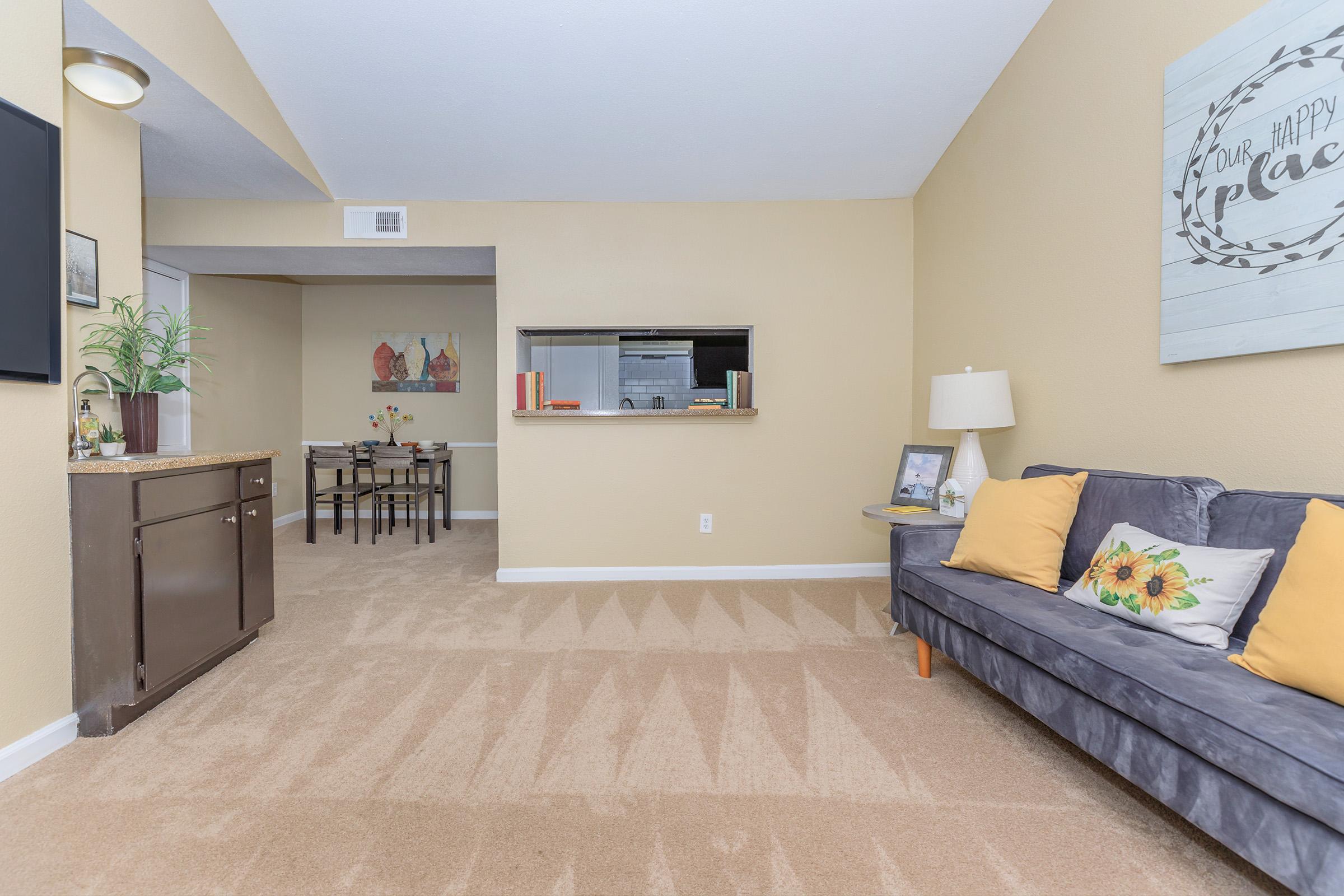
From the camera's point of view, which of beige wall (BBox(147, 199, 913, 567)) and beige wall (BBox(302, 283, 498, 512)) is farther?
beige wall (BBox(302, 283, 498, 512))

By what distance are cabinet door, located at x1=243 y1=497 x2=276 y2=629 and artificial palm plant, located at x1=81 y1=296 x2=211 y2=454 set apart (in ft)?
1.47

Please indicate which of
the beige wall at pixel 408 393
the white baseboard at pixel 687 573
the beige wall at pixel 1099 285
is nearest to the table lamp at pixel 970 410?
the beige wall at pixel 1099 285

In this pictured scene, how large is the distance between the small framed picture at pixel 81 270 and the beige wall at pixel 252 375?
236 cm

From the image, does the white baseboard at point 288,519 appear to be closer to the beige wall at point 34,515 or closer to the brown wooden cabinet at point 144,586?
the brown wooden cabinet at point 144,586

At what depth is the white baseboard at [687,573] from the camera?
151 inches

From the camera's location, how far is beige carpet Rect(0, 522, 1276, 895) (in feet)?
4.41

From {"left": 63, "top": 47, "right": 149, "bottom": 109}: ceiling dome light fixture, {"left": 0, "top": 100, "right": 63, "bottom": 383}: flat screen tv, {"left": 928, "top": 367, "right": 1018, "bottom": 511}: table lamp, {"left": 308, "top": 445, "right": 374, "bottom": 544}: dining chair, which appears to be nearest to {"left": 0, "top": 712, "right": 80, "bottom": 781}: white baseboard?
{"left": 0, "top": 100, "right": 63, "bottom": 383}: flat screen tv

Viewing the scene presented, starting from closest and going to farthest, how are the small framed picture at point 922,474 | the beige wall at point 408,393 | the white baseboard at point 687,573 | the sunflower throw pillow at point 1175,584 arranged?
the sunflower throw pillow at point 1175,584 → the small framed picture at point 922,474 → the white baseboard at point 687,573 → the beige wall at point 408,393

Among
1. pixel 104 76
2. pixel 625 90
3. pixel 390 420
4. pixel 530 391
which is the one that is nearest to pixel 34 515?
pixel 104 76

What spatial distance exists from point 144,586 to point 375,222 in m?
2.54

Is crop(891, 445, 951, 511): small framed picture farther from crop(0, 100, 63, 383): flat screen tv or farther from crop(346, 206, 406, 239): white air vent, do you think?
crop(0, 100, 63, 383): flat screen tv

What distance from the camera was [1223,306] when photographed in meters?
1.86

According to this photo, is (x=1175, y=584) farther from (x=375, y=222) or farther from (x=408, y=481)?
(x=408, y=481)

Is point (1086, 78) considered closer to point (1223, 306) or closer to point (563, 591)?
point (1223, 306)
